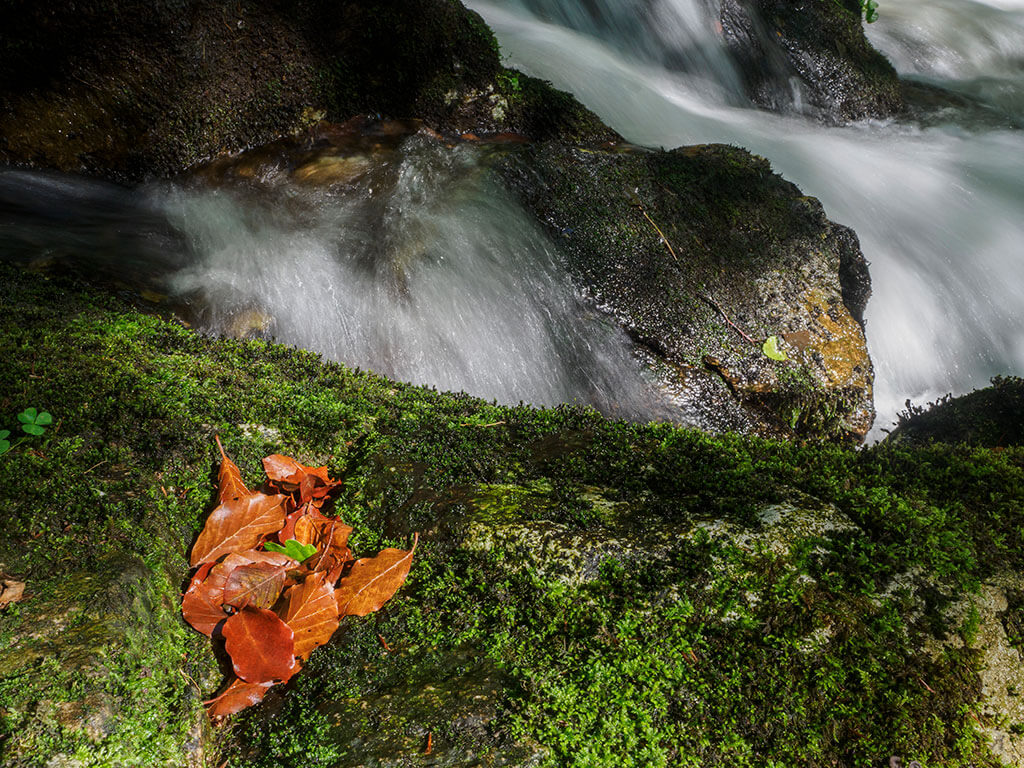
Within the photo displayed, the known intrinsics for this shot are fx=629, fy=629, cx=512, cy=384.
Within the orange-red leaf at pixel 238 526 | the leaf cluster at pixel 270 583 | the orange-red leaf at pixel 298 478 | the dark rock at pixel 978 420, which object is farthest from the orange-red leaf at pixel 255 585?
the dark rock at pixel 978 420

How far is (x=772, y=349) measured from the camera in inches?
193

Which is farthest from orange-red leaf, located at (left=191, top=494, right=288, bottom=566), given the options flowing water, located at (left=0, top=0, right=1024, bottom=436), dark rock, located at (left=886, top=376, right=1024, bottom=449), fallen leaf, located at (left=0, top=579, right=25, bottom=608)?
dark rock, located at (left=886, top=376, right=1024, bottom=449)

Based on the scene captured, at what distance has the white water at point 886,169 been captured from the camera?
6.93 metres

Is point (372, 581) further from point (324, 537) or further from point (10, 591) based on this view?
point (10, 591)

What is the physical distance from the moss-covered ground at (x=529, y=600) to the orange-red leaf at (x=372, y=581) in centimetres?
4

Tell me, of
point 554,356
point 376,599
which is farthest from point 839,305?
point 376,599

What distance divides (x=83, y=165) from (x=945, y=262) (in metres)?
8.97

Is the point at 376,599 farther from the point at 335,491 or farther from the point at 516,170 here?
the point at 516,170

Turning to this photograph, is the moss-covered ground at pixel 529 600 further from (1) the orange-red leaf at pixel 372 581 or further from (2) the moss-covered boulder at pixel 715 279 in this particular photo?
A: (2) the moss-covered boulder at pixel 715 279

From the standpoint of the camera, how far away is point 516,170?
5305 millimetres

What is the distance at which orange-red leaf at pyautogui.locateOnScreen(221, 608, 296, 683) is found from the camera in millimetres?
1823

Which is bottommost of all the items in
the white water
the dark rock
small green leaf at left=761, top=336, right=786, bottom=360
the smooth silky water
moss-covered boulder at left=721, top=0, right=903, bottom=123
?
the smooth silky water

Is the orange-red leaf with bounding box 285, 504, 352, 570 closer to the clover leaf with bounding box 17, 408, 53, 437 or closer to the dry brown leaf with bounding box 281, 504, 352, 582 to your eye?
the dry brown leaf with bounding box 281, 504, 352, 582

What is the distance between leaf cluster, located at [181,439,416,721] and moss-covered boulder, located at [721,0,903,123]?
32.0 ft
